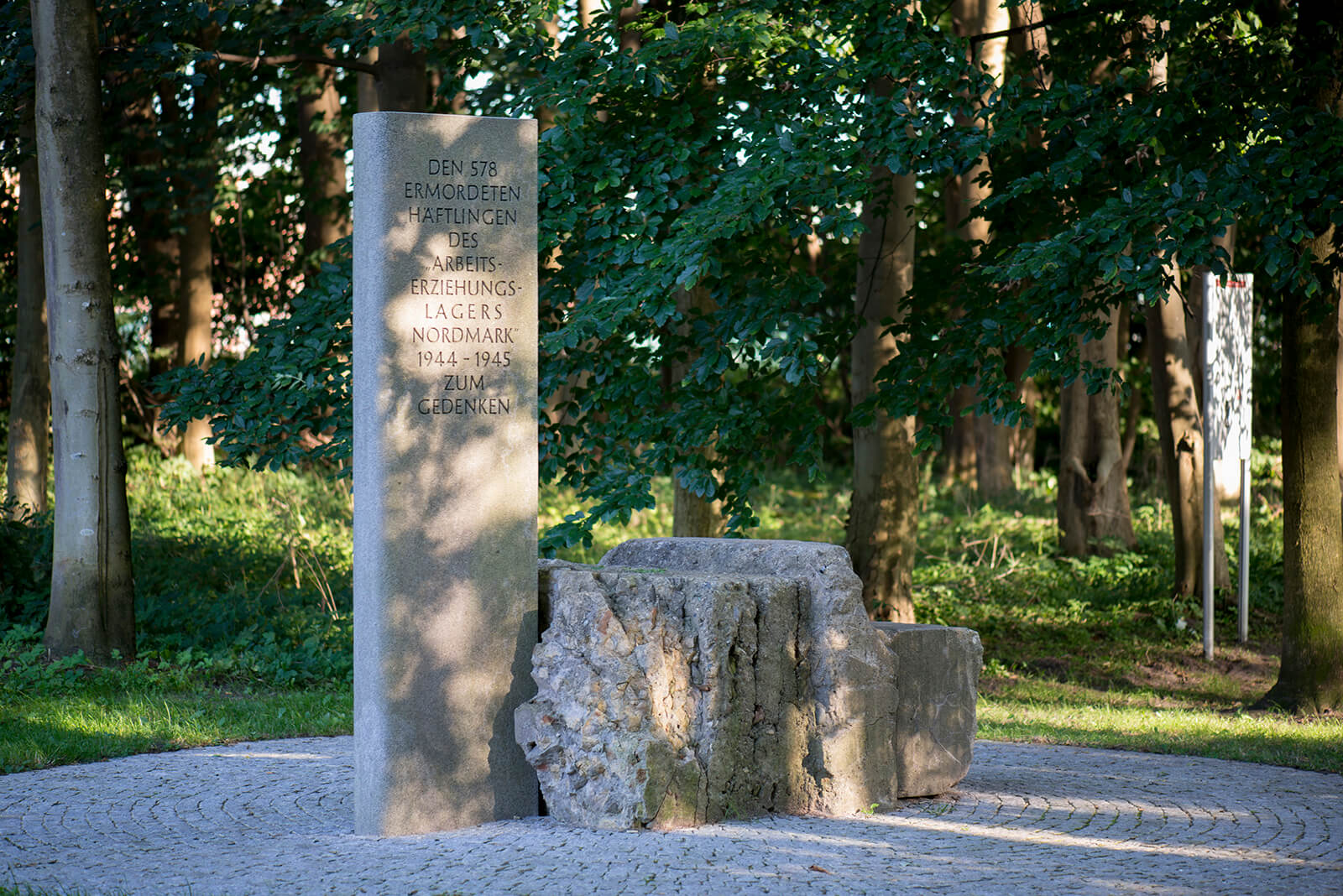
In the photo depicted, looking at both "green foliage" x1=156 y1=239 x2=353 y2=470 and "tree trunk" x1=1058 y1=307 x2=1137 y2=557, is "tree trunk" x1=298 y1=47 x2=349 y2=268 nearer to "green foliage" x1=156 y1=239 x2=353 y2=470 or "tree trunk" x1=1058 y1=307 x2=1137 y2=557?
"green foliage" x1=156 y1=239 x2=353 y2=470

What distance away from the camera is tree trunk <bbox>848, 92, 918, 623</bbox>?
11570 mm

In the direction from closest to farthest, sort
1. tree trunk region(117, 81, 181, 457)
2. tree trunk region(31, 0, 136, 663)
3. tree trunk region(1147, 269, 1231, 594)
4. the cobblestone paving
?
the cobblestone paving, tree trunk region(31, 0, 136, 663), tree trunk region(1147, 269, 1231, 594), tree trunk region(117, 81, 181, 457)

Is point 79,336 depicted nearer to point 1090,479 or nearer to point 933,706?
point 933,706

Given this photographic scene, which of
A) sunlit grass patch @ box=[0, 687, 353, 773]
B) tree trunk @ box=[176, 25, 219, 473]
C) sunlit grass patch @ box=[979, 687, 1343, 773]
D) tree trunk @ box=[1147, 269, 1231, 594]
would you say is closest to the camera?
sunlit grass patch @ box=[0, 687, 353, 773]

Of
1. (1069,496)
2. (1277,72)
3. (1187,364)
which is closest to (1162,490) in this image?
(1069,496)

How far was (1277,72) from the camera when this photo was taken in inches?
389

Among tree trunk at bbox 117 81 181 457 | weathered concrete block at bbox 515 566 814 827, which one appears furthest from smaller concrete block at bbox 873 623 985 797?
tree trunk at bbox 117 81 181 457

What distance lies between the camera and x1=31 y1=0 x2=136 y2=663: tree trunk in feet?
32.5

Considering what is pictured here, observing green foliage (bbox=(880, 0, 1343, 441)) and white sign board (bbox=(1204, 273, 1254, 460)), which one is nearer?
green foliage (bbox=(880, 0, 1343, 441))

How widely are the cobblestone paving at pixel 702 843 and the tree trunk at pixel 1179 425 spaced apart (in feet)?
22.2

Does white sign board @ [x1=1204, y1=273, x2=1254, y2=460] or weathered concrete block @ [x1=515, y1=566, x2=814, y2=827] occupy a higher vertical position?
white sign board @ [x1=1204, y1=273, x2=1254, y2=460]

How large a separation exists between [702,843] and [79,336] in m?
6.79

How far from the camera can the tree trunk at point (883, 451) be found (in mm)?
11570

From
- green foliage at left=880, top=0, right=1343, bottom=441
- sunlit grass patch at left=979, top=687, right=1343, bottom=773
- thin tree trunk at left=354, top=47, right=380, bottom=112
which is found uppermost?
thin tree trunk at left=354, top=47, right=380, bottom=112
